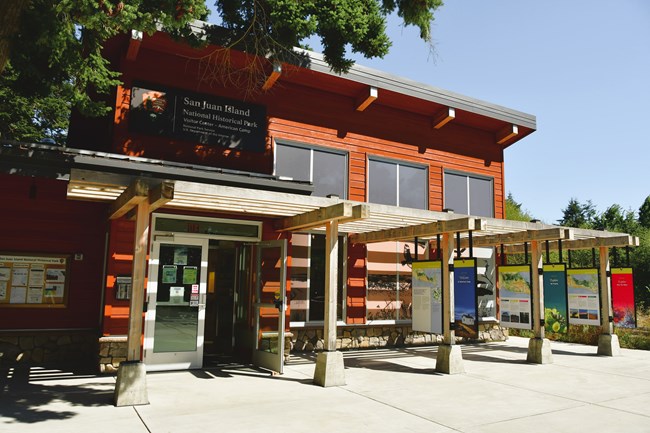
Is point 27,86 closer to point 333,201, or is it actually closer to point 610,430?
point 333,201

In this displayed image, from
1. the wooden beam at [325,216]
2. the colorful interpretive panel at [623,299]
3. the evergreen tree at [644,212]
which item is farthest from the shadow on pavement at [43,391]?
the evergreen tree at [644,212]

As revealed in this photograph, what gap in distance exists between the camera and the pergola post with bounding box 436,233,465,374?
28.0 ft

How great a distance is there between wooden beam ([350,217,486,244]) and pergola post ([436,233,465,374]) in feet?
0.81

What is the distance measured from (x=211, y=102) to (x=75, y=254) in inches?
156

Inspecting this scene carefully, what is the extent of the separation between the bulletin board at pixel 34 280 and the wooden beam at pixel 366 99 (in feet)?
23.2

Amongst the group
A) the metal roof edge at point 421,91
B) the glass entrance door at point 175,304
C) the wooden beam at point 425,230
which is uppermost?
the metal roof edge at point 421,91

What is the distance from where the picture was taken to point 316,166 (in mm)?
11070

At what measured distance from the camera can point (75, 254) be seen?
29.9 feet

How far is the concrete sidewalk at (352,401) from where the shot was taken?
5.29 meters

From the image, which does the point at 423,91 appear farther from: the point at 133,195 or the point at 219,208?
the point at 133,195

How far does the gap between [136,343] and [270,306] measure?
2.65m

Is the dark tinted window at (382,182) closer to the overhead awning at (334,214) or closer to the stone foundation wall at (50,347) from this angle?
→ the overhead awning at (334,214)

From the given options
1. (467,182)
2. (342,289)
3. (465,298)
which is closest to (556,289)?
(465,298)

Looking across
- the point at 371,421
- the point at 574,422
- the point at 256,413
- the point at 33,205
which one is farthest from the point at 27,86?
the point at 574,422
